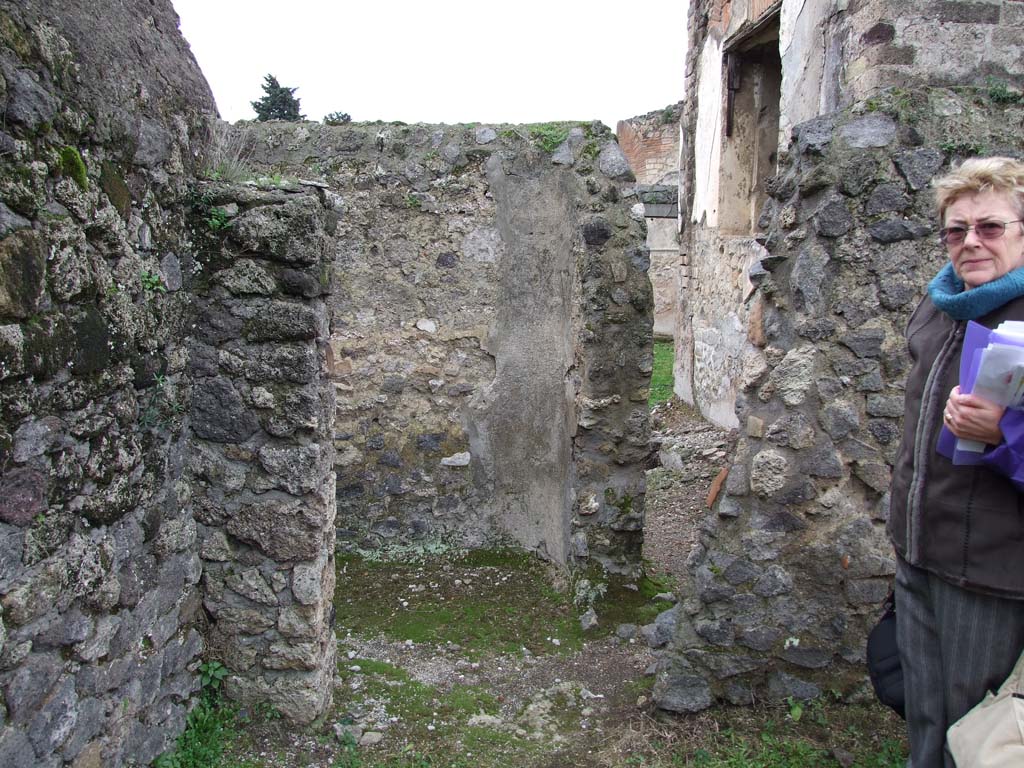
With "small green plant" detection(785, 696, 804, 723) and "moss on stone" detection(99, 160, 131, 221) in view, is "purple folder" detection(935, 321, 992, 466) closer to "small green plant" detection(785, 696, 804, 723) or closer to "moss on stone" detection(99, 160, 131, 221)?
"small green plant" detection(785, 696, 804, 723)

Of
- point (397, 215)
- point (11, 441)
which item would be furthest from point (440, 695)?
point (397, 215)

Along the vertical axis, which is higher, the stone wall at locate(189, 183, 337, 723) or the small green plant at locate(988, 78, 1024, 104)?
the small green plant at locate(988, 78, 1024, 104)

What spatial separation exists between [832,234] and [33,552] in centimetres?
275

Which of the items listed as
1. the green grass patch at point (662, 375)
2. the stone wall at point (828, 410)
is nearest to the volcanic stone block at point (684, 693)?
the stone wall at point (828, 410)

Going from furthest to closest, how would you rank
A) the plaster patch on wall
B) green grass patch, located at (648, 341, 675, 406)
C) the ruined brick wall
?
the ruined brick wall, green grass patch, located at (648, 341, 675, 406), the plaster patch on wall

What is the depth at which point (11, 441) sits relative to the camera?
1770 millimetres

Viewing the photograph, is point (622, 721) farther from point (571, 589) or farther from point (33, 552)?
point (33, 552)

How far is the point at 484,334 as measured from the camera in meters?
4.74

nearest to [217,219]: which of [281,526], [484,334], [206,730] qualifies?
[281,526]

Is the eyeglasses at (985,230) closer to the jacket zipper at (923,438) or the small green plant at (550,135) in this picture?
the jacket zipper at (923,438)

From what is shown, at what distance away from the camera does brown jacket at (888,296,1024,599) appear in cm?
175

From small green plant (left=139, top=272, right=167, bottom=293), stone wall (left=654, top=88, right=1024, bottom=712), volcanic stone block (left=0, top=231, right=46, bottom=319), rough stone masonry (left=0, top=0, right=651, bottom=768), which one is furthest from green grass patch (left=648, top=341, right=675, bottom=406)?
volcanic stone block (left=0, top=231, right=46, bottom=319)

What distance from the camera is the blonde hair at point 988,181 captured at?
1.82m

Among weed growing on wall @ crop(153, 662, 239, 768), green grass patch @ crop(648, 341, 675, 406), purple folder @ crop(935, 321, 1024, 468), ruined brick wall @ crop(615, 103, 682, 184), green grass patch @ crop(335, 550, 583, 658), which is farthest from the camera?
ruined brick wall @ crop(615, 103, 682, 184)
